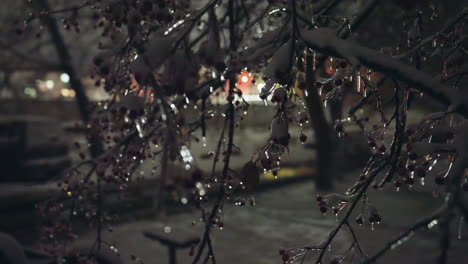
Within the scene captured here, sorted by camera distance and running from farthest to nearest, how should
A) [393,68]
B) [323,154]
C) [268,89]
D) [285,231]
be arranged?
[323,154] → [285,231] → [268,89] → [393,68]

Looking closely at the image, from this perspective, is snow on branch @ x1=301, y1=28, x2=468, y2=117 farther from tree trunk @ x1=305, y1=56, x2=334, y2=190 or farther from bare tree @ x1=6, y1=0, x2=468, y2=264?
tree trunk @ x1=305, y1=56, x2=334, y2=190


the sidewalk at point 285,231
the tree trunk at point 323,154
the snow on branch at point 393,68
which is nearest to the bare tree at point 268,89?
the snow on branch at point 393,68

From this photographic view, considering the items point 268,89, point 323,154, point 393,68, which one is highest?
point 323,154

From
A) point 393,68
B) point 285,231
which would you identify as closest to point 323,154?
point 285,231

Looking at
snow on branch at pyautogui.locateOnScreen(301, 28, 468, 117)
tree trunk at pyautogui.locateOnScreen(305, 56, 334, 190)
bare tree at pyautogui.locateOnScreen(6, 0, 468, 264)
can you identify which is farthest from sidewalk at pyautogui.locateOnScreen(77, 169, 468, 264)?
snow on branch at pyautogui.locateOnScreen(301, 28, 468, 117)

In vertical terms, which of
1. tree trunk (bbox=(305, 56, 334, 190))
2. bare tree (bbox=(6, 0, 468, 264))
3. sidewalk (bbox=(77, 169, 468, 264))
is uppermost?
tree trunk (bbox=(305, 56, 334, 190))

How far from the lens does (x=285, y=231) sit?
9305mm

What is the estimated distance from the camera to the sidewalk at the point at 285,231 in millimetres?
7637

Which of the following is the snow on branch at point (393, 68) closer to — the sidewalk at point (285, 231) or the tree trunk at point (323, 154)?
the sidewalk at point (285, 231)

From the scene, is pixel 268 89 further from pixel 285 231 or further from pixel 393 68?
pixel 285 231

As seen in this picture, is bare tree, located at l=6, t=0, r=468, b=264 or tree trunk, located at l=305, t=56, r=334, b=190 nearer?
bare tree, located at l=6, t=0, r=468, b=264

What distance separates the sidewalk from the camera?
301 inches

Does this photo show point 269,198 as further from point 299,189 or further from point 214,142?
point 214,142

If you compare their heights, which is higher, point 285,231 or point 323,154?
point 323,154
